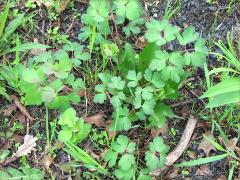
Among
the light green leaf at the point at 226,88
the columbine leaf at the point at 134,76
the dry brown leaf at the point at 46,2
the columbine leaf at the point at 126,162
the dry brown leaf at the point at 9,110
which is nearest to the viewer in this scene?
the light green leaf at the point at 226,88

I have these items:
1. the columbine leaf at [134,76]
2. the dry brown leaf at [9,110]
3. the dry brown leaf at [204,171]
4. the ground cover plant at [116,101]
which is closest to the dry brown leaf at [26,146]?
the ground cover plant at [116,101]

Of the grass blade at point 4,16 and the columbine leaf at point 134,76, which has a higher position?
the grass blade at point 4,16

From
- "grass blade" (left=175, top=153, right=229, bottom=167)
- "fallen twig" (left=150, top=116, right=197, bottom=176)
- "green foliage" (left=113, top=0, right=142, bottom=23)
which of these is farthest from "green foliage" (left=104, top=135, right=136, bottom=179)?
"green foliage" (left=113, top=0, right=142, bottom=23)

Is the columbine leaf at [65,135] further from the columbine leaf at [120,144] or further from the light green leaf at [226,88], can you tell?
the light green leaf at [226,88]

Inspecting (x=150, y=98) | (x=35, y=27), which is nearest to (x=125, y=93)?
(x=150, y=98)

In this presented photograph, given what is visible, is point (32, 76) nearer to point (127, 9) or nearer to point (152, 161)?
point (127, 9)

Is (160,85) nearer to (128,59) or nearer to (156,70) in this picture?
(156,70)

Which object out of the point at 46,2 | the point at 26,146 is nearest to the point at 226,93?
the point at 26,146
